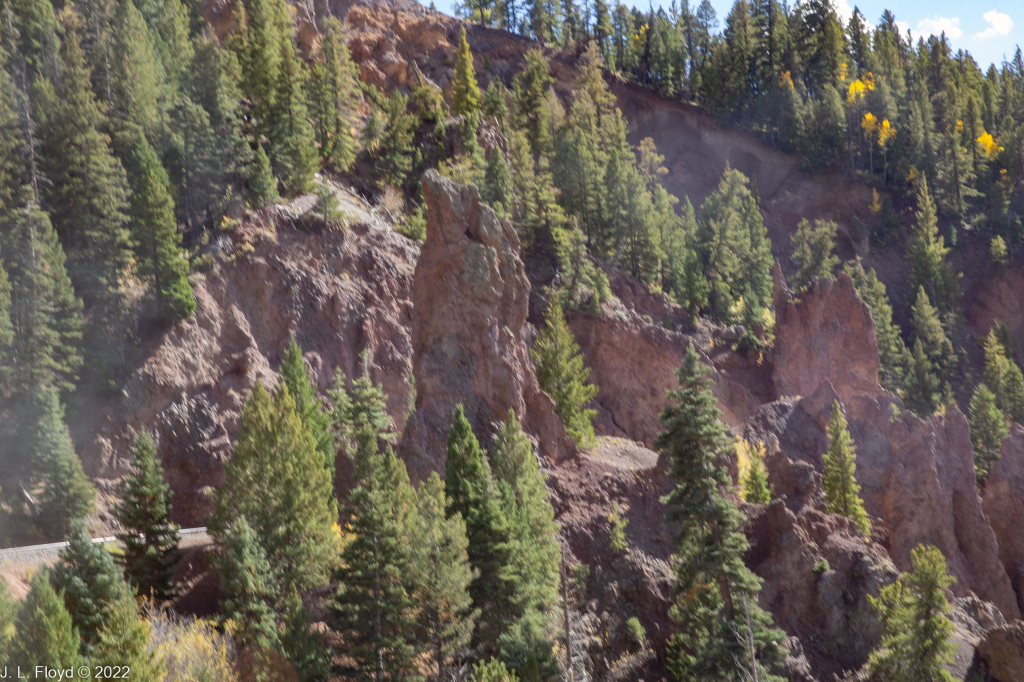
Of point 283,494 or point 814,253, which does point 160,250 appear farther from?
point 814,253

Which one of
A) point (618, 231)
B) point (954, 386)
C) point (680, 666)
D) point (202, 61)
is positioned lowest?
point (680, 666)

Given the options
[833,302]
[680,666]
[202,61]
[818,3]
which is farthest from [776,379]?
[818,3]

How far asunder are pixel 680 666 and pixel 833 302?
39.8 m

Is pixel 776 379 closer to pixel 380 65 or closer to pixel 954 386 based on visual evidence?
pixel 954 386

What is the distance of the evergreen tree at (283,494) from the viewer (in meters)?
35.4

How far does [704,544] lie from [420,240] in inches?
1580

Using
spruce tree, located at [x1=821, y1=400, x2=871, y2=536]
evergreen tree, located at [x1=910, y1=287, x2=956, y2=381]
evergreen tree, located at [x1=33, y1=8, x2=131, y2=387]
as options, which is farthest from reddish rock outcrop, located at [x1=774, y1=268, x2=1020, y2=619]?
evergreen tree, located at [x1=33, y1=8, x2=131, y2=387]

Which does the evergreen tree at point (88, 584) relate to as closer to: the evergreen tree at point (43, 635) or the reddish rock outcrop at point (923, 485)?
the evergreen tree at point (43, 635)

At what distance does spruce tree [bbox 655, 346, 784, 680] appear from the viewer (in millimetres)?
32656

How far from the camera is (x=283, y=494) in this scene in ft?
120

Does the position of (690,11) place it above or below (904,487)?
above

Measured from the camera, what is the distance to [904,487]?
4691 cm

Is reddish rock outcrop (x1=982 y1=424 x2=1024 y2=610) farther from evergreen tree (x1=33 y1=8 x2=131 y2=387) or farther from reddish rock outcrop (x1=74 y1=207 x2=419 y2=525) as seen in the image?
evergreen tree (x1=33 y1=8 x2=131 y2=387)

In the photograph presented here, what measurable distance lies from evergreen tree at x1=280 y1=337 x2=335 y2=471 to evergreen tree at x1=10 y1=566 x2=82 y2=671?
19.1 metres
